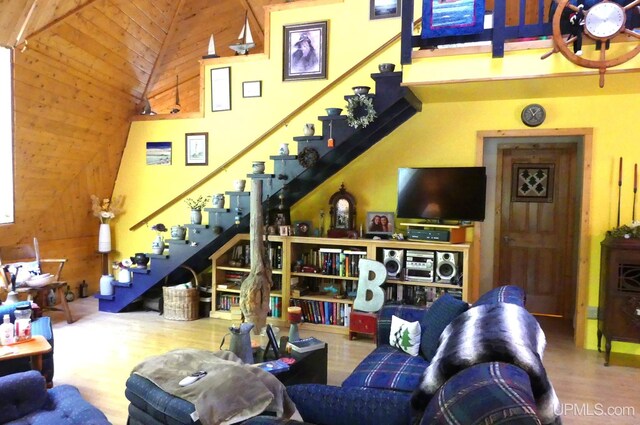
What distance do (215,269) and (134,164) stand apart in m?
2.07

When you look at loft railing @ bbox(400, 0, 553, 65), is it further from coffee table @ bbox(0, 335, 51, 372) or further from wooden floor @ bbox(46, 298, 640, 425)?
coffee table @ bbox(0, 335, 51, 372)

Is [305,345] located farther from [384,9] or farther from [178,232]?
[384,9]

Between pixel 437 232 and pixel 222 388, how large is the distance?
9.69ft

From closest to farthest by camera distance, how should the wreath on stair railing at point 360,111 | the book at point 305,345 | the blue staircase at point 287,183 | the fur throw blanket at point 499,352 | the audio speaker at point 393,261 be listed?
the fur throw blanket at point 499,352
the book at point 305,345
the wreath on stair railing at point 360,111
the blue staircase at point 287,183
the audio speaker at point 393,261

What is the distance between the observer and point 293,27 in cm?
537

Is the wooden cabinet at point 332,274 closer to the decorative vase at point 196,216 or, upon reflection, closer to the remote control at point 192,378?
the decorative vase at point 196,216

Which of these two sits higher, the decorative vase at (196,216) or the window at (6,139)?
the window at (6,139)

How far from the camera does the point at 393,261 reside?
4773 mm

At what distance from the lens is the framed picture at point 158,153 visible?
6.19 meters

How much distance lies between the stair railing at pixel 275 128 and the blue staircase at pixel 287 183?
0.76 meters

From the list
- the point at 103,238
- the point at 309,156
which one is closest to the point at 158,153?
the point at 103,238

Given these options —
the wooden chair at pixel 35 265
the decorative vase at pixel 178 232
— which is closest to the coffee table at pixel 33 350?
the wooden chair at pixel 35 265

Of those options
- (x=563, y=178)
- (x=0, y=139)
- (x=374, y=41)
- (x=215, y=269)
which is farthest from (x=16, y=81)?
(x=563, y=178)

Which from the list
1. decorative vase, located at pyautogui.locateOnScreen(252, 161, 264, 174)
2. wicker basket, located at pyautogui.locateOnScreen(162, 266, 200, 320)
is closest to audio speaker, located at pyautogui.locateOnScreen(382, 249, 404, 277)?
decorative vase, located at pyautogui.locateOnScreen(252, 161, 264, 174)
